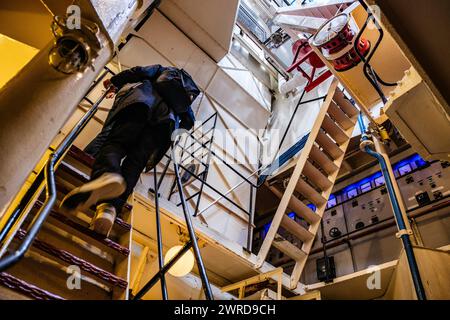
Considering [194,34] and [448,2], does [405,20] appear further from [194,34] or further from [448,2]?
[194,34]

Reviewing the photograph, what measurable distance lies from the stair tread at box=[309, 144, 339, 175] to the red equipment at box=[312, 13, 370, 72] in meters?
1.29

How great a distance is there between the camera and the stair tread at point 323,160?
191 inches

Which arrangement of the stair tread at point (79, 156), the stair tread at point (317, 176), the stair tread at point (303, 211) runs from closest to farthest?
the stair tread at point (79, 156) < the stair tread at point (303, 211) < the stair tread at point (317, 176)

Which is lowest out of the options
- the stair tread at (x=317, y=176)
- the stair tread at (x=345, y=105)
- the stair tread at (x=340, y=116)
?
the stair tread at (x=317, y=176)

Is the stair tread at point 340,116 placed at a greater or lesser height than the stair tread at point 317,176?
greater

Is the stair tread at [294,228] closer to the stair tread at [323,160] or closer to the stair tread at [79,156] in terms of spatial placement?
the stair tread at [323,160]

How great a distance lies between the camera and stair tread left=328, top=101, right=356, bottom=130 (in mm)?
5379

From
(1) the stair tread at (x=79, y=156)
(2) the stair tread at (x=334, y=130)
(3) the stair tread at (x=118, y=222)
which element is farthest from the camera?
(2) the stair tread at (x=334, y=130)

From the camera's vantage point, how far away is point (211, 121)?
6477 mm

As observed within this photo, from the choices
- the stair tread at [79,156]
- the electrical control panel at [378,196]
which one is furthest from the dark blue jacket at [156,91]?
the electrical control panel at [378,196]

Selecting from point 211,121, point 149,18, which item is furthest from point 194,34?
point 211,121

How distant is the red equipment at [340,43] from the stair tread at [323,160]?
1.29 m

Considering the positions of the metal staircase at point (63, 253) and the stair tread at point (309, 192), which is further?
the stair tread at point (309, 192)

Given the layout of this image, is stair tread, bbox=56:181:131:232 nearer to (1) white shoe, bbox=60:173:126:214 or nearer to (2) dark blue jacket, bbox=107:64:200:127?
(1) white shoe, bbox=60:173:126:214
